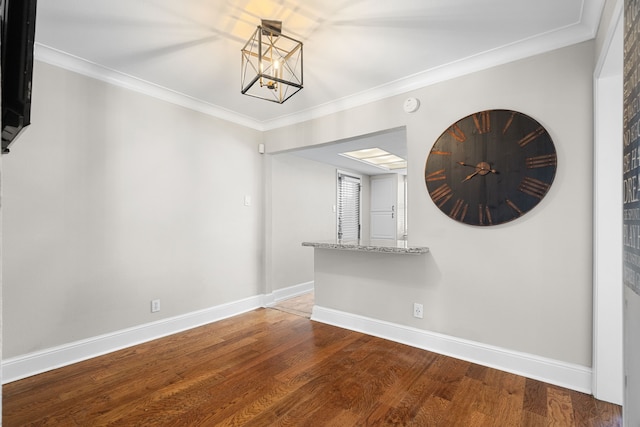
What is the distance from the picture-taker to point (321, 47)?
2.43 meters

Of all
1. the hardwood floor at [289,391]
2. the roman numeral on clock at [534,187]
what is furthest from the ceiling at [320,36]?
the hardwood floor at [289,391]

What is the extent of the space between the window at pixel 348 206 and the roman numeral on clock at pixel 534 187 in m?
3.80

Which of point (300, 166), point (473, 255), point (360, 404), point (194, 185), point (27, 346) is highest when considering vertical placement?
point (300, 166)

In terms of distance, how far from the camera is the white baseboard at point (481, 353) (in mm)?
2230

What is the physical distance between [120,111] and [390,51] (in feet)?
7.60

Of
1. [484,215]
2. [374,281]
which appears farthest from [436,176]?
[374,281]

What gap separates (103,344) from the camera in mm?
2787

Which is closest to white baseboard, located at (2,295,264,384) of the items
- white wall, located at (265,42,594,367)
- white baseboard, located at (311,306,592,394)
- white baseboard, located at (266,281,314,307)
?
white baseboard, located at (266,281,314,307)

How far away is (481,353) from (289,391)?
1478mm

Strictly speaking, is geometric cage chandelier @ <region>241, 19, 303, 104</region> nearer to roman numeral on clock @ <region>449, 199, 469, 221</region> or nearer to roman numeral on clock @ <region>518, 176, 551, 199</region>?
roman numeral on clock @ <region>449, 199, 469, 221</region>

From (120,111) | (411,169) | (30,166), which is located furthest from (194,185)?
(411,169)

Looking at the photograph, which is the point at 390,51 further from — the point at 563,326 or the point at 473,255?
the point at 563,326

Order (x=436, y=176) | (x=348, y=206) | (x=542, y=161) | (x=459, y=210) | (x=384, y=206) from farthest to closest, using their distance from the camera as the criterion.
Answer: (x=384, y=206) → (x=348, y=206) → (x=436, y=176) → (x=459, y=210) → (x=542, y=161)

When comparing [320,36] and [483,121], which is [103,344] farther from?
[483,121]
